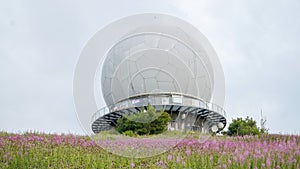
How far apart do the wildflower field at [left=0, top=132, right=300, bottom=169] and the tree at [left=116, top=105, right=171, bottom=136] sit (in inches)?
59.8

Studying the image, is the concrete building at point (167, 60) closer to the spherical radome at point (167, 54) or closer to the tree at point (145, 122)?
the spherical radome at point (167, 54)

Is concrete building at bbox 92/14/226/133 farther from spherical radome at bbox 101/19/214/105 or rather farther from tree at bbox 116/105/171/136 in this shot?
tree at bbox 116/105/171/136

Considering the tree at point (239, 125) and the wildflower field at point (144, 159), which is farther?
the tree at point (239, 125)

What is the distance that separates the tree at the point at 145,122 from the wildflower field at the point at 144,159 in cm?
152

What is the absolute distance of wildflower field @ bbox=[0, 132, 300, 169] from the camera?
617cm

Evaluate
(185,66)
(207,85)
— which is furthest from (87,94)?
(207,85)

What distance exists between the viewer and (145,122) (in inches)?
469

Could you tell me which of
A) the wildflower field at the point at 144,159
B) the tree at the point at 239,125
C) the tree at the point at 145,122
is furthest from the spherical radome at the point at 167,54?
the tree at the point at 239,125

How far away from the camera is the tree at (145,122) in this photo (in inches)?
435

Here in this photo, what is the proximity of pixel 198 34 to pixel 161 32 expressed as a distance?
52.1 inches

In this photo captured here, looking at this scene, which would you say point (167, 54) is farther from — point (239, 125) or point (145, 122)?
point (239, 125)

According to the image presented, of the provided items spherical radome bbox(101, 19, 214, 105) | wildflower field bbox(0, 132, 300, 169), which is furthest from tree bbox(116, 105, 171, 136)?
wildflower field bbox(0, 132, 300, 169)

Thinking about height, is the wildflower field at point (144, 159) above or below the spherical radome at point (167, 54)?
below

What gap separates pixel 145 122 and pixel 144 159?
13.0ft
